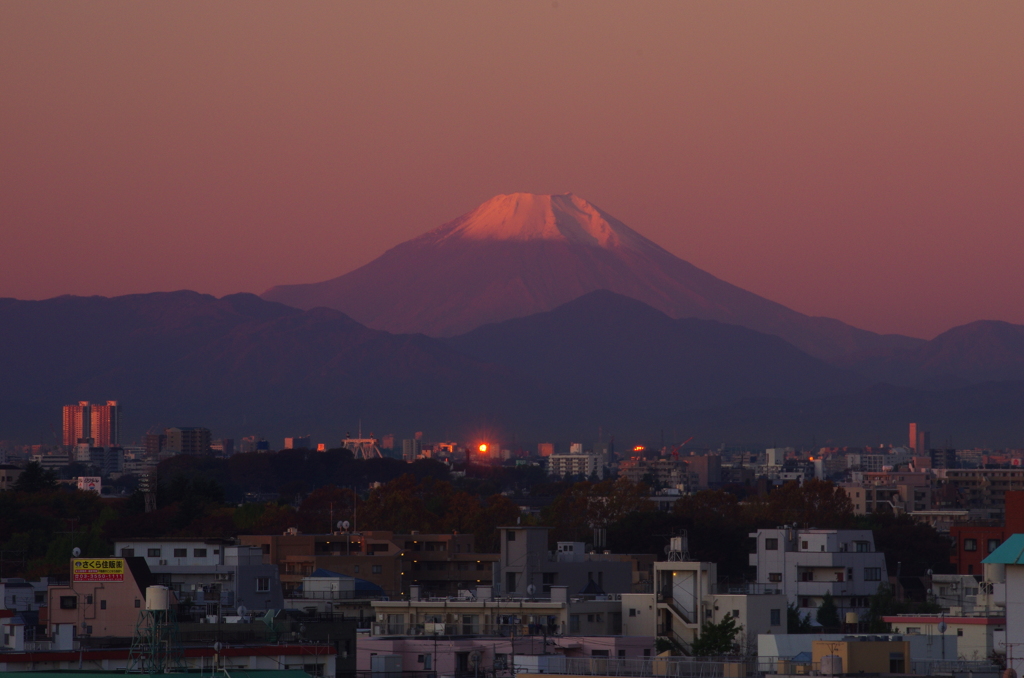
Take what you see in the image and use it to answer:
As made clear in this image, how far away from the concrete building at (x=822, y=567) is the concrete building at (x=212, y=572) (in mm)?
14361

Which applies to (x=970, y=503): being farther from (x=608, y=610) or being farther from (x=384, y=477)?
(x=608, y=610)

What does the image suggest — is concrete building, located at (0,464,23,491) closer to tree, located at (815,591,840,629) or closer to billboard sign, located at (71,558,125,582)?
tree, located at (815,591,840,629)

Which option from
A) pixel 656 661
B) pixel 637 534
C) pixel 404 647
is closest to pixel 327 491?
pixel 637 534

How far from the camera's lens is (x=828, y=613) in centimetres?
4938

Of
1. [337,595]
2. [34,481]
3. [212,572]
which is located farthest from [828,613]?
[34,481]

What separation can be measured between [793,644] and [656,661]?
287 cm

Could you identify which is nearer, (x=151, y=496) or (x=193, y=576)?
(x=193, y=576)

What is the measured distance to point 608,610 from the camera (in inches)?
1684

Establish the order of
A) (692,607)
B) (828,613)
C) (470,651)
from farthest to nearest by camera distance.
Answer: (828,613)
(692,607)
(470,651)

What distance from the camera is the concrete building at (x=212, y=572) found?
43.0 m

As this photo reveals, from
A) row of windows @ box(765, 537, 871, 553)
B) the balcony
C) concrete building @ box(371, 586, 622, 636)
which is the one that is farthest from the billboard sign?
row of windows @ box(765, 537, 871, 553)

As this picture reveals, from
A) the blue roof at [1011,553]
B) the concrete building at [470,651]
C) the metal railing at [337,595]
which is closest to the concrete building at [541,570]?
the metal railing at [337,595]

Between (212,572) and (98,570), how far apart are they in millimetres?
8480

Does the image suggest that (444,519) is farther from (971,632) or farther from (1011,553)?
(1011,553)
